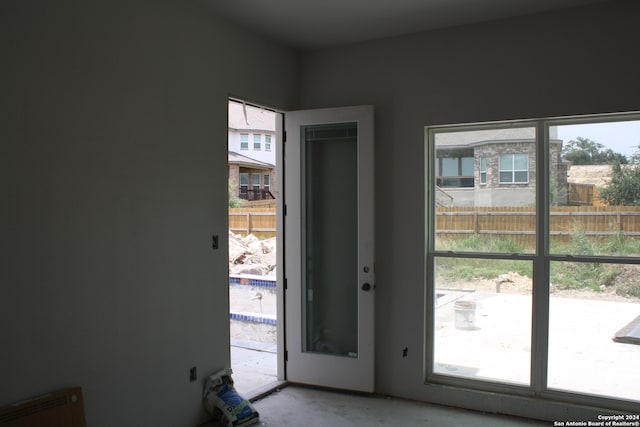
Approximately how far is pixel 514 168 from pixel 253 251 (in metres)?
8.11

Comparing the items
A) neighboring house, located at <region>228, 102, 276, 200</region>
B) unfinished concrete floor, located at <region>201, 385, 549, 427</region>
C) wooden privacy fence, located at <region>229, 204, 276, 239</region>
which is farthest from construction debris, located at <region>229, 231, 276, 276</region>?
unfinished concrete floor, located at <region>201, 385, 549, 427</region>

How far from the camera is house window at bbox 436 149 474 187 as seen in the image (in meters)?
3.71

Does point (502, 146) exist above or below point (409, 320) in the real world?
above

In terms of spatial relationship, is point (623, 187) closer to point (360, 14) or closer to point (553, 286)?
→ point (553, 286)

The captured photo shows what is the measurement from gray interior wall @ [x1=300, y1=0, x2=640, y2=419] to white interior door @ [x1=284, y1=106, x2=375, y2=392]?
9.5 inches

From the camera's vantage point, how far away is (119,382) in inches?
107

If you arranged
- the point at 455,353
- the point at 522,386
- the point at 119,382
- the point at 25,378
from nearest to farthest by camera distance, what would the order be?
the point at 25,378, the point at 119,382, the point at 522,386, the point at 455,353

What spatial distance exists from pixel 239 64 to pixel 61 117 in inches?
59.5

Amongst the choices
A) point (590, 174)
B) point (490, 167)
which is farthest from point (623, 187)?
point (490, 167)

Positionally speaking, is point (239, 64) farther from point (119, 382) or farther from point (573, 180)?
point (573, 180)

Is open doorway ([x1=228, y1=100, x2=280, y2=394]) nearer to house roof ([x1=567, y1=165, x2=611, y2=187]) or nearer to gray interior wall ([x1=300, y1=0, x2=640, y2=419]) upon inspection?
gray interior wall ([x1=300, y1=0, x2=640, y2=419])

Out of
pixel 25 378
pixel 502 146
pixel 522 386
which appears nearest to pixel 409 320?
pixel 522 386

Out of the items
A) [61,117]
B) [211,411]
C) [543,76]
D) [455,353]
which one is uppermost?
[543,76]

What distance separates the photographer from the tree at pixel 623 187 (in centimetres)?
325
